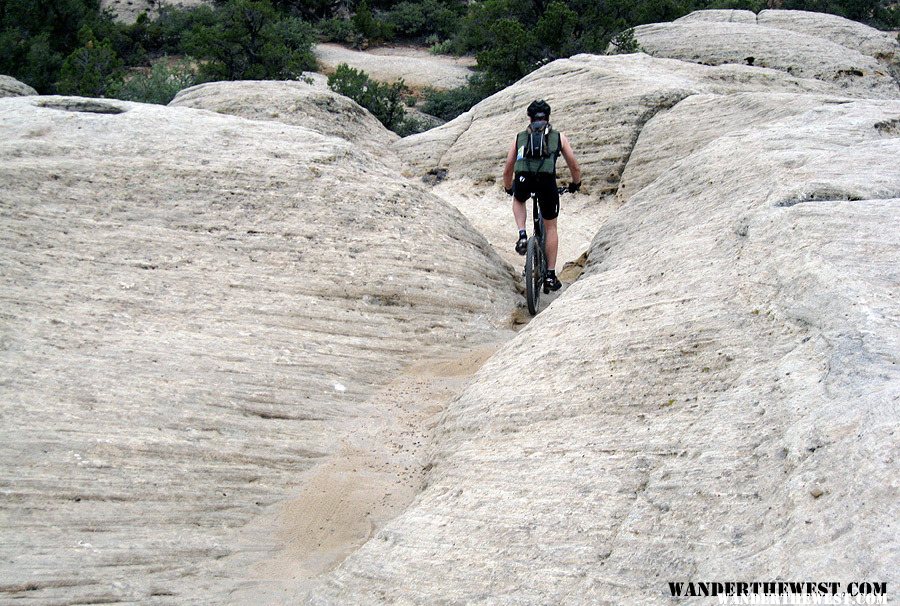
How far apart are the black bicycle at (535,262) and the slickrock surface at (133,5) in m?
36.7

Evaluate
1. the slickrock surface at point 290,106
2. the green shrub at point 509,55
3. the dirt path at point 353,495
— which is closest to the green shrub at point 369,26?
the green shrub at point 509,55

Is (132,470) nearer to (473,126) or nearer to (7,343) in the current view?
(7,343)

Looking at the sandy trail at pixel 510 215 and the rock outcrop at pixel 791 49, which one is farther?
the rock outcrop at pixel 791 49

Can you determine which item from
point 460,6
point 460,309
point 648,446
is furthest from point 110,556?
point 460,6

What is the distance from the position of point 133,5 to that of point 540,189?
38.8 m

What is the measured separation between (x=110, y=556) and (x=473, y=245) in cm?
542

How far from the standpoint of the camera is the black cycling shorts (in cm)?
874

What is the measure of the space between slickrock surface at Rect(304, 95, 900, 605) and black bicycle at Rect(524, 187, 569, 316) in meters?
1.31

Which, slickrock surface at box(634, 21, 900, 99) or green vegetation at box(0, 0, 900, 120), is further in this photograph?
green vegetation at box(0, 0, 900, 120)

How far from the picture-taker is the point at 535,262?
8.84 meters

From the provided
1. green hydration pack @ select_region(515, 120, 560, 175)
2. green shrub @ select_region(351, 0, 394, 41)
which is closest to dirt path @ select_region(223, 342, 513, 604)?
green hydration pack @ select_region(515, 120, 560, 175)

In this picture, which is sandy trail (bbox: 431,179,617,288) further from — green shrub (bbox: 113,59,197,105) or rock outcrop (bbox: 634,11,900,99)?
green shrub (bbox: 113,59,197,105)

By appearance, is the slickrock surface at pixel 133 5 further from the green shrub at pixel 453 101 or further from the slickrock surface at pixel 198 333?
the slickrock surface at pixel 198 333

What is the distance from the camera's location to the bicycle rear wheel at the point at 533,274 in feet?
28.7
